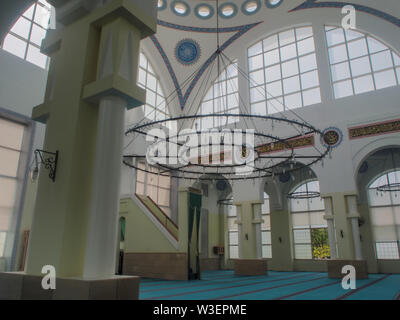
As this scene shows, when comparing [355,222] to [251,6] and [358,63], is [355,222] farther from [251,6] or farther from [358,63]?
[251,6]

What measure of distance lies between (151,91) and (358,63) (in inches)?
327

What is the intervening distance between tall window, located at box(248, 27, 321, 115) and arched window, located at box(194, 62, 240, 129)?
80 cm

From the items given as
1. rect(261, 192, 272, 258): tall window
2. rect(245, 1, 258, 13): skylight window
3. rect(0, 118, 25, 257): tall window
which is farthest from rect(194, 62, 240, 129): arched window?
rect(0, 118, 25, 257): tall window

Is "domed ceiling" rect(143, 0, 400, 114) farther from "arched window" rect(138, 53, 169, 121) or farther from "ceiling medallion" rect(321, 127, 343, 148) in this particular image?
"ceiling medallion" rect(321, 127, 343, 148)

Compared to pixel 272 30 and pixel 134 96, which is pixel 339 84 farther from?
pixel 134 96

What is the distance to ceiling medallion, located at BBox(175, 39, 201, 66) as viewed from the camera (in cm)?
1457

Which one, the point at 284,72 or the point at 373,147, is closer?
the point at 373,147

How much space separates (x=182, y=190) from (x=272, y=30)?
8.16 meters

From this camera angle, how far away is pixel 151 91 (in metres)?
14.8

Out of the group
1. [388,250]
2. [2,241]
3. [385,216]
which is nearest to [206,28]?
[385,216]

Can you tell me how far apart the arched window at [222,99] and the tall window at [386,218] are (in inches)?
255

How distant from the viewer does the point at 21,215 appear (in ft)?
30.1

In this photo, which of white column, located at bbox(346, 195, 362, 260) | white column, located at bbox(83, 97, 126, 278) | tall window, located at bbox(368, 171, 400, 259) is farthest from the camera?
tall window, located at bbox(368, 171, 400, 259)
